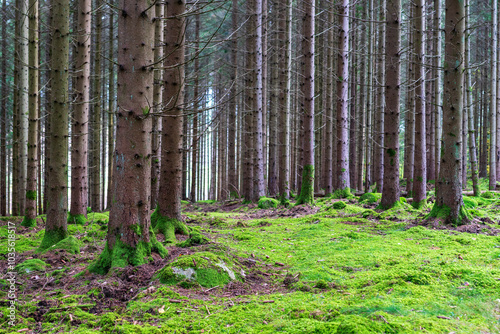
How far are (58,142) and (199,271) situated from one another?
330 centimetres

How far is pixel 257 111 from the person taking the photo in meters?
13.0

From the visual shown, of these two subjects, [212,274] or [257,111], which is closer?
[212,274]

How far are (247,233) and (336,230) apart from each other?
5.98ft

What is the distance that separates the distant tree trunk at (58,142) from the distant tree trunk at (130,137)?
1876mm

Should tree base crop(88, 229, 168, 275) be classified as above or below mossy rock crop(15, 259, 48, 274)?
above

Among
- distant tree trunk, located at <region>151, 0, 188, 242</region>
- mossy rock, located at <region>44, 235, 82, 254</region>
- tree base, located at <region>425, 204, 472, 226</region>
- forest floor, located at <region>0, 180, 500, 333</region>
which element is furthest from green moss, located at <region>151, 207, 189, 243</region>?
tree base, located at <region>425, 204, 472, 226</region>

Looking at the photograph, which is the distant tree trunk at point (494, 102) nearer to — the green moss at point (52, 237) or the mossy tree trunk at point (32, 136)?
the green moss at point (52, 237)

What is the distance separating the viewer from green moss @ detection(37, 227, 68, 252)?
17.7 ft

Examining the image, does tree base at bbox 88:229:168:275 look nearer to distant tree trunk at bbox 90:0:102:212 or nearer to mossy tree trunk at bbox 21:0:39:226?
mossy tree trunk at bbox 21:0:39:226

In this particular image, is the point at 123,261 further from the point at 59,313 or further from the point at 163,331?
the point at 163,331

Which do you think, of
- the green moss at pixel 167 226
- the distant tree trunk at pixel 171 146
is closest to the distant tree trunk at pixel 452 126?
the green moss at pixel 167 226

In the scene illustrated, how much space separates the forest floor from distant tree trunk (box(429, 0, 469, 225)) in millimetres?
500

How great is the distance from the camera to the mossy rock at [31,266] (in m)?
4.26

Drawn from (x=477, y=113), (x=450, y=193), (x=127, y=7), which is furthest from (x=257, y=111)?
(x=477, y=113)
